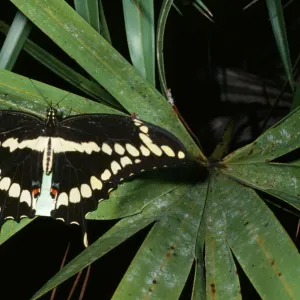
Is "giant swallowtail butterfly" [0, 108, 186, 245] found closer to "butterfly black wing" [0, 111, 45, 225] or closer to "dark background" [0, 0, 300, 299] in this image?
"butterfly black wing" [0, 111, 45, 225]

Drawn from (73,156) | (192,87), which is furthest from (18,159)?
(192,87)

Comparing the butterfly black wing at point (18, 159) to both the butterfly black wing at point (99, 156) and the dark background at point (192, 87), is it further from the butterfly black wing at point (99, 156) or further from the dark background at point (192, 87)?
the dark background at point (192, 87)

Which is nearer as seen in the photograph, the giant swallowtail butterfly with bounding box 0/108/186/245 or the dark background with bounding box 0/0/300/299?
the giant swallowtail butterfly with bounding box 0/108/186/245

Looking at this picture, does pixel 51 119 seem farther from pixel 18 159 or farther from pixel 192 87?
pixel 192 87

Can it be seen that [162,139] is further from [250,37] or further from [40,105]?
[250,37]

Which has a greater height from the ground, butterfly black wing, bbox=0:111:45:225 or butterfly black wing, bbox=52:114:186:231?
butterfly black wing, bbox=0:111:45:225

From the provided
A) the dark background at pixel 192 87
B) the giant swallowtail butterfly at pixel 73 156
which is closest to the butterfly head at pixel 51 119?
the giant swallowtail butterfly at pixel 73 156

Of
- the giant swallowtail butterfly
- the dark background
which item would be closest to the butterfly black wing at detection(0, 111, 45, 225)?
the giant swallowtail butterfly
